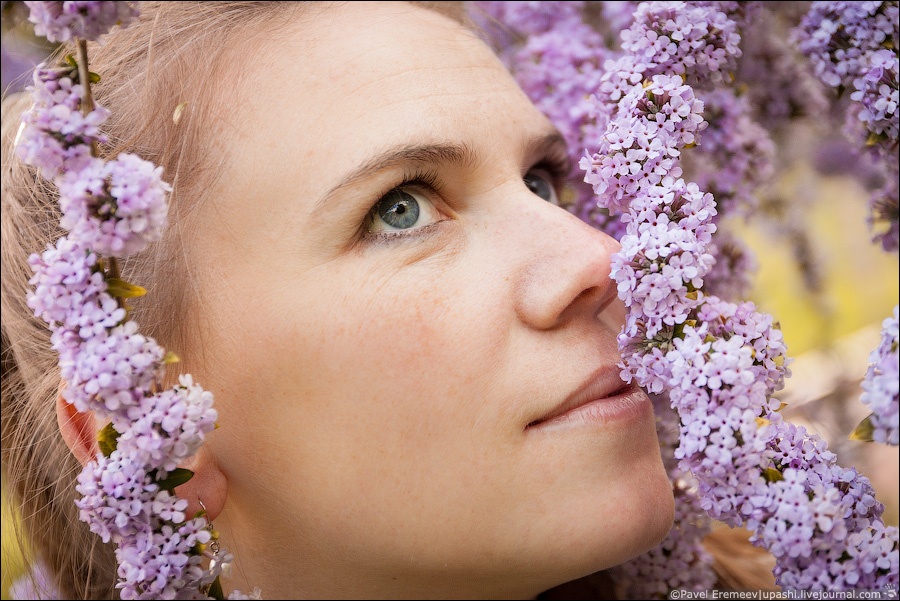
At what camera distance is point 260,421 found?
1221 mm

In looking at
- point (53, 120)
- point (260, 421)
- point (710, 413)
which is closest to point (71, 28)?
point (53, 120)

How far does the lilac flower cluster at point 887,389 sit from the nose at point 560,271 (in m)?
0.41

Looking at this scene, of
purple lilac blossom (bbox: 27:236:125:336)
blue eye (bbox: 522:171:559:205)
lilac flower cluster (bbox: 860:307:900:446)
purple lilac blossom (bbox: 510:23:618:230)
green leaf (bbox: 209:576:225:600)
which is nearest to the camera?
lilac flower cluster (bbox: 860:307:900:446)

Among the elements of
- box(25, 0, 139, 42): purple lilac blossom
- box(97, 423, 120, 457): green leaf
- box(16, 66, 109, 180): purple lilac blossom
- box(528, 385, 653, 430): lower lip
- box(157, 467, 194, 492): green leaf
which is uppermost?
box(25, 0, 139, 42): purple lilac blossom

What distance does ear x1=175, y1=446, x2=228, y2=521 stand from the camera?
1202mm

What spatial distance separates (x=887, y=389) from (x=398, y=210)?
2.58 feet

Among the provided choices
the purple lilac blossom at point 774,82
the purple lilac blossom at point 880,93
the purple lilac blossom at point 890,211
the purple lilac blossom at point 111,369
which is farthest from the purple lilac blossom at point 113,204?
the purple lilac blossom at point 774,82

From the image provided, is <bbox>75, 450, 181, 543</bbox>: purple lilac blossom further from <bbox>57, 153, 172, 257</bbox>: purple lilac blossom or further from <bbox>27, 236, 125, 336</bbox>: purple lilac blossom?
<bbox>57, 153, 172, 257</bbox>: purple lilac blossom

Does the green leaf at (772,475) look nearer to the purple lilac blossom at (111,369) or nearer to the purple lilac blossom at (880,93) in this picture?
the purple lilac blossom at (880,93)

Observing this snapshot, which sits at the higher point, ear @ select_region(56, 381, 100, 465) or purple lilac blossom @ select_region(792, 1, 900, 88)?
purple lilac blossom @ select_region(792, 1, 900, 88)

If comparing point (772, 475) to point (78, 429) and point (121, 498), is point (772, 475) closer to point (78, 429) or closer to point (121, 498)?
point (121, 498)

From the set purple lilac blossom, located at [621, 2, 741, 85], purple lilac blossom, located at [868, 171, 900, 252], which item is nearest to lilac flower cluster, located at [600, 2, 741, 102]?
purple lilac blossom, located at [621, 2, 741, 85]

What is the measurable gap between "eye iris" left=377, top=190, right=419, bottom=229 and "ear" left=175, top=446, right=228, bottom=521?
519 mm

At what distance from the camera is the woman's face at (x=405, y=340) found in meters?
1.13
